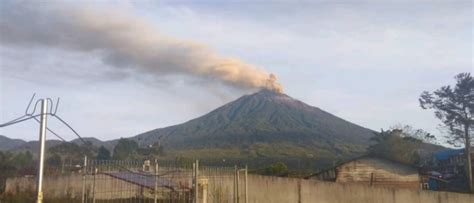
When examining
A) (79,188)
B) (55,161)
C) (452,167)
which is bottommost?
(79,188)

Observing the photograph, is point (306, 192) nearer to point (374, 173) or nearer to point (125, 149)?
point (374, 173)

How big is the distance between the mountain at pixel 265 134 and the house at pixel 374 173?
92.8 feet

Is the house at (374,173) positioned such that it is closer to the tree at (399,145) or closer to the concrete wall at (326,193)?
the concrete wall at (326,193)

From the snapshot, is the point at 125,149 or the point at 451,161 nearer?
the point at 451,161

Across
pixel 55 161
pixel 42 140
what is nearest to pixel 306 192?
pixel 42 140

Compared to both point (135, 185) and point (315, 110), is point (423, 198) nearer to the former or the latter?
point (135, 185)

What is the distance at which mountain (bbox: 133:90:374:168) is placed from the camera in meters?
77.4

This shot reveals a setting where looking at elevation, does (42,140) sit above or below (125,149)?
below

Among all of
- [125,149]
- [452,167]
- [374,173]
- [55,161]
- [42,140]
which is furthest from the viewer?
[125,149]

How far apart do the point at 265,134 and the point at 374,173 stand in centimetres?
6433

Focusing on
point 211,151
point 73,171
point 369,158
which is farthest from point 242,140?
point 73,171

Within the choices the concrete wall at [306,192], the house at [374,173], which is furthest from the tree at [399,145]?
the concrete wall at [306,192]

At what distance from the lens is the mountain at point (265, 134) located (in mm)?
77438

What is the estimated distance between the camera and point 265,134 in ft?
325
